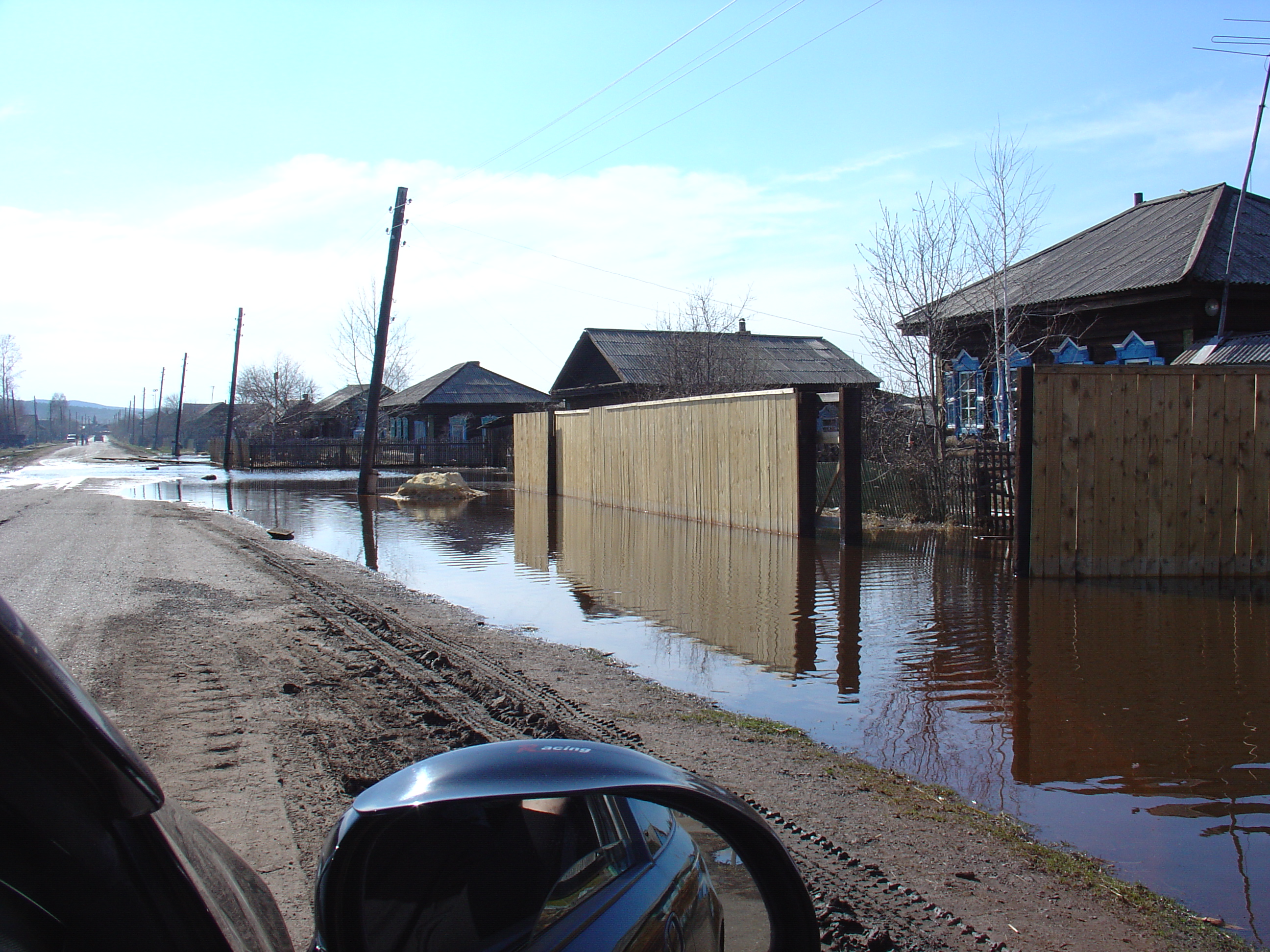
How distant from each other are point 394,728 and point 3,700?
440cm

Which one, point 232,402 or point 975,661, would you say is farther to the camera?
point 232,402

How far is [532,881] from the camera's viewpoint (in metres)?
1.64

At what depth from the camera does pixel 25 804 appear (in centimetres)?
107

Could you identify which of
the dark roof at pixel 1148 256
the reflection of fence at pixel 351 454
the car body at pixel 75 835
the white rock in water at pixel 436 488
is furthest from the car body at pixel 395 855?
the reflection of fence at pixel 351 454

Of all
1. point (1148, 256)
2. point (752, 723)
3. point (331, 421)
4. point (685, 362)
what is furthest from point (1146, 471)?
point (331, 421)

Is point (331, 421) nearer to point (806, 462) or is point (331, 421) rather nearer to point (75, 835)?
point (806, 462)

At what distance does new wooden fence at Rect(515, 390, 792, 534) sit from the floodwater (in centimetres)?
89

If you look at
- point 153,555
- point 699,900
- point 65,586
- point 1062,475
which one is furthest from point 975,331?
point 699,900

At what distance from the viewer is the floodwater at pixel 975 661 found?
4.47 m

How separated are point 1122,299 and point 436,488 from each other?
17279 mm

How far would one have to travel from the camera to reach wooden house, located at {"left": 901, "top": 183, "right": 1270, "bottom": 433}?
19109 millimetres

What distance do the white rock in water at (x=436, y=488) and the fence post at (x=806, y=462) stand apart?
14141 millimetres

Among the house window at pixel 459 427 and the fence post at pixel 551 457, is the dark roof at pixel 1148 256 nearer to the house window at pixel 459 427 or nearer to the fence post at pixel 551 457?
the fence post at pixel 551 457

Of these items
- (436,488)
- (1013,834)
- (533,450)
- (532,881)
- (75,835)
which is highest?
(533,450)
